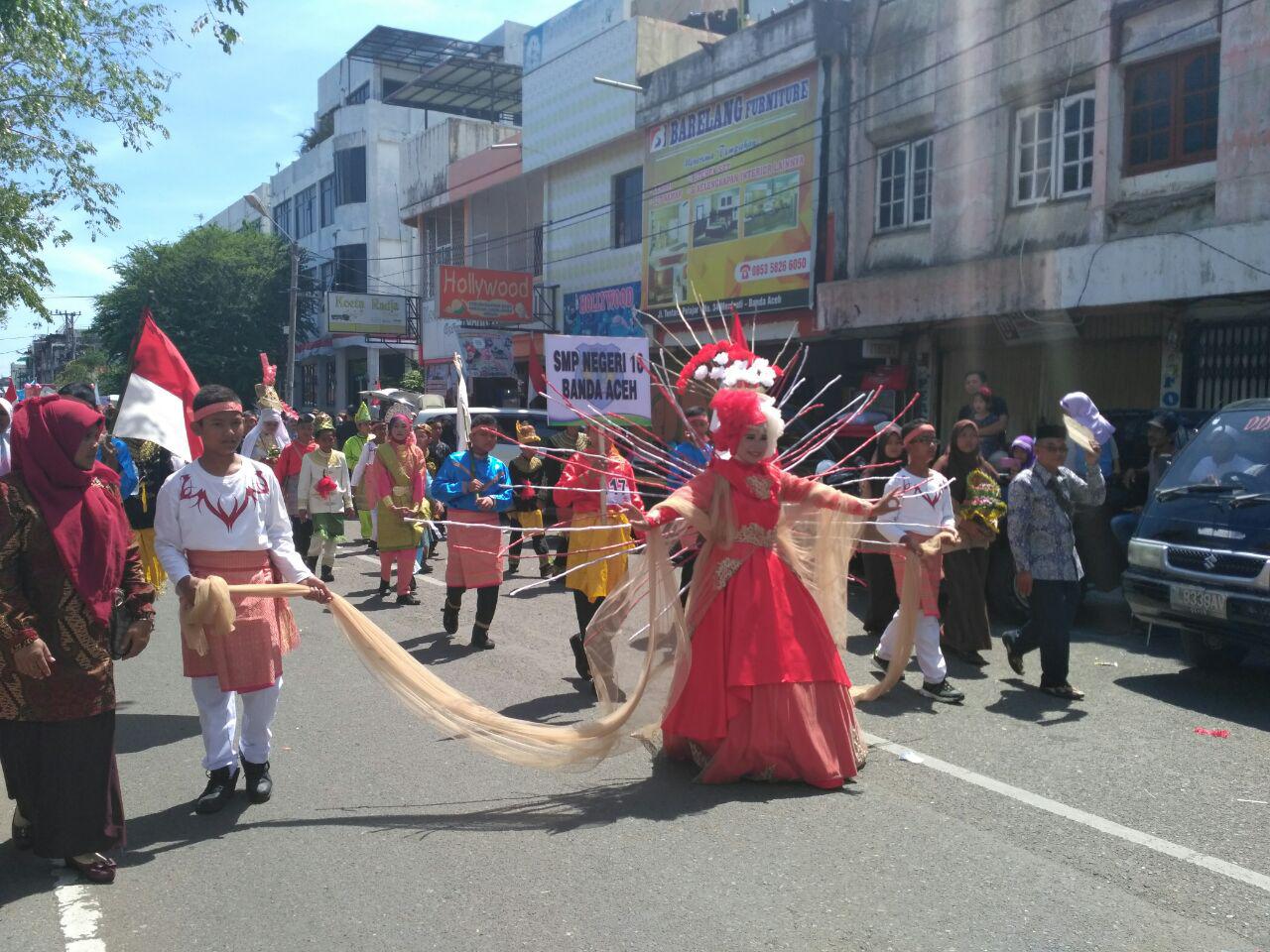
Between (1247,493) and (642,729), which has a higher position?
(1247,493)

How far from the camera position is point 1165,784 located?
520cm

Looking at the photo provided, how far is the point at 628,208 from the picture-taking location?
2339 cm

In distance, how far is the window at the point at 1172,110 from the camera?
12.5 metres

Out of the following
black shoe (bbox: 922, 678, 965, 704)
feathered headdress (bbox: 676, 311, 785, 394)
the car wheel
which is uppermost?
feathered headdress (bbox: 676, 311, 785, 394)

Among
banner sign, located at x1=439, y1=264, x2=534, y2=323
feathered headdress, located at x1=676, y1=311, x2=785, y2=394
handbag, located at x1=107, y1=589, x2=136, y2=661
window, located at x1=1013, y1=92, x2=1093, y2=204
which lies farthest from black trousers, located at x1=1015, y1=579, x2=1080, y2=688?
banner sign, located at x1=439, y1=264, x2=534, y2=323

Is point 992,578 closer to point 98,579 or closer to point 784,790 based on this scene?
point 784,790

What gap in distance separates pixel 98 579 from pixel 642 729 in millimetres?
2541

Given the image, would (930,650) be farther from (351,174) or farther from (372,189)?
(351,174)

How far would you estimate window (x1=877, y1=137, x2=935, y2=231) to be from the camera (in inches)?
643

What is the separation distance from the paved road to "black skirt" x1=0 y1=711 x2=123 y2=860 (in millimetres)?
183

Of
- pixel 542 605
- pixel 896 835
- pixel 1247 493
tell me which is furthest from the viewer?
pixel 542 605

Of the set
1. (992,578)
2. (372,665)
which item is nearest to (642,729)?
(372,665)

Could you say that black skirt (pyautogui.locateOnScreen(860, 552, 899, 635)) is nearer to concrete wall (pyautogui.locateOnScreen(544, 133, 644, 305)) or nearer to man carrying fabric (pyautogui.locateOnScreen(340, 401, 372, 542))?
man carrying fabric (pyautogui.locateOnScreen(340, 401, 372, 542))

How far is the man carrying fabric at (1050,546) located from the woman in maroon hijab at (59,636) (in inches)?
199
